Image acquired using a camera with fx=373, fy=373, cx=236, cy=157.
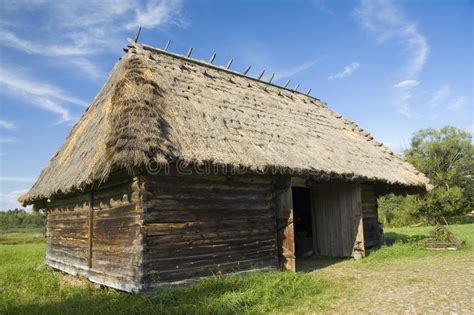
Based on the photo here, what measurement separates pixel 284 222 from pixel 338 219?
10.3 ft

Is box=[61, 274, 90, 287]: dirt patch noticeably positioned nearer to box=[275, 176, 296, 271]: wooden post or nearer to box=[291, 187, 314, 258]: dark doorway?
box=[275, 176, 296, 271]: wooden post

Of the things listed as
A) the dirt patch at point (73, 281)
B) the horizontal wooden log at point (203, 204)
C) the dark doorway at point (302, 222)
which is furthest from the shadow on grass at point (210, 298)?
A: the dark doorway at point (302, 222)

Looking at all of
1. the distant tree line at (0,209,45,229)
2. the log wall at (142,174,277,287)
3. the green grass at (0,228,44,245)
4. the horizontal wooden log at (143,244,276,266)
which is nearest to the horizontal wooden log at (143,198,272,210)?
the log wall at (142,174,277,287)

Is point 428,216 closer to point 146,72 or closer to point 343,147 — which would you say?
point 343,147

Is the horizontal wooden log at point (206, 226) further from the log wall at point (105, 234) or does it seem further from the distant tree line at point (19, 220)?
the distant tree line at point (19, 220)

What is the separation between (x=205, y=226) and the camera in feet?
23.5

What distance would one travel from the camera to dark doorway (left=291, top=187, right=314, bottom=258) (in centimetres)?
1213

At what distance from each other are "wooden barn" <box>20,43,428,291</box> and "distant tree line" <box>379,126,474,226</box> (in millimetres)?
24042

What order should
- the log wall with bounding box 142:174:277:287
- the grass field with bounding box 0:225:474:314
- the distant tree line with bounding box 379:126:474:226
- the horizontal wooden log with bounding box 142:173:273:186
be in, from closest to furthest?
1. the grass field with bounding box 0:225:474:314
2. the log wall with bounding box 142:174:277:287
3. the horizontal wooden log with bounding box 142:173:273:186
4. the distant tree line with bounding box 379:126:474:226

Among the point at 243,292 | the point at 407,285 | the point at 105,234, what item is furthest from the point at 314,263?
the point at 105,234

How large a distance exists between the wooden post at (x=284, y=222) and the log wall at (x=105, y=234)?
3352mm

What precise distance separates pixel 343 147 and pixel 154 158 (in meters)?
6.81

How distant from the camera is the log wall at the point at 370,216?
12.0 metres

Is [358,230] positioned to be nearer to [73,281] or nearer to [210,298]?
[210,298]
